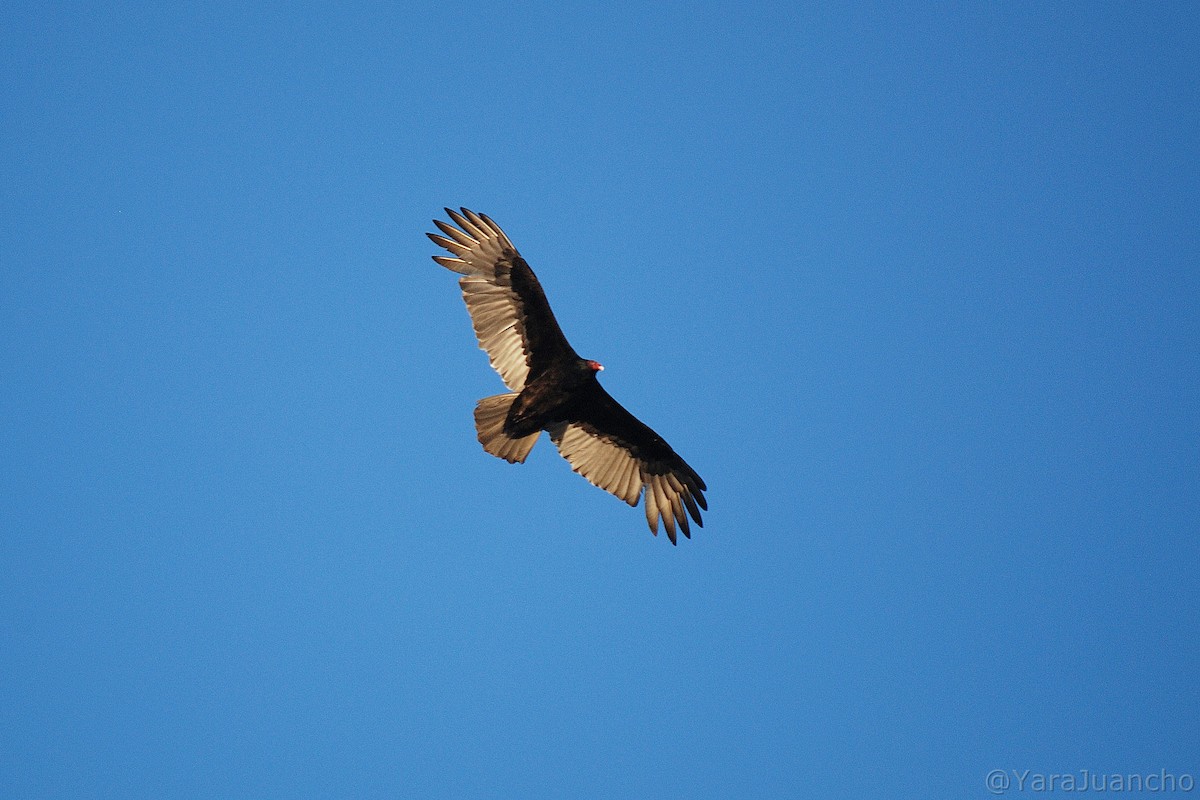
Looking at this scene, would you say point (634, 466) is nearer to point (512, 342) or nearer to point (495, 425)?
point (495, 425)

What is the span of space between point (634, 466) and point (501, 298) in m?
2.48

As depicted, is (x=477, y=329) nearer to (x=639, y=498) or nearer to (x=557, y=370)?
(x=557, y=370)

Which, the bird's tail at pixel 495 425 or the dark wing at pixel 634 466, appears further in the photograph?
the dark wing at pixel 634 466

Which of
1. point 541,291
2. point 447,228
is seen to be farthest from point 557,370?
point 447,228

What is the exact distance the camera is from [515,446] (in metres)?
10.6

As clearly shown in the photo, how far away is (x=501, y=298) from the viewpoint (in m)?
10.6

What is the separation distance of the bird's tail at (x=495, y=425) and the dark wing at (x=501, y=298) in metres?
0.27

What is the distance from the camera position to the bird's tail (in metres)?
10.4

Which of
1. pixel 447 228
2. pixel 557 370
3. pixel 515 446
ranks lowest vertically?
pixel 515 446

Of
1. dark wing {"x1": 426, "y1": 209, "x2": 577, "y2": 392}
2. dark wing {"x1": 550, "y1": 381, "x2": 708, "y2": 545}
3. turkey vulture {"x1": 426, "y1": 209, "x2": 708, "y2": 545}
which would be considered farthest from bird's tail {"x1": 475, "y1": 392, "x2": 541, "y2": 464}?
dark wing {"x1": 550, "y1": 381, "x2": 708, "y2": 545}

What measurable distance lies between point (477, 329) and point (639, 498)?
8.67ft

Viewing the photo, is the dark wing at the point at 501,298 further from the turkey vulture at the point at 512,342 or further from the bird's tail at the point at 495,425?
the bird's tail at the point at 495,425

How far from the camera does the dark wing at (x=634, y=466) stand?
11.4 meters

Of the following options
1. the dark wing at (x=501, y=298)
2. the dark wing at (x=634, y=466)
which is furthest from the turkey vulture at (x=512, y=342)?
the dark wing at (x=634, y=466)
